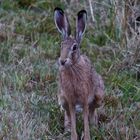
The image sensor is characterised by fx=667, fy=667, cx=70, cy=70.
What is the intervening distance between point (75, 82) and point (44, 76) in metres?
1.35

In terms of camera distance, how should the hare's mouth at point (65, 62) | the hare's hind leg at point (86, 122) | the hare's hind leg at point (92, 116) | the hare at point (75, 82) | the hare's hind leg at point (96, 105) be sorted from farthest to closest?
the hare's hind leg at point (92, 116) → the hare's hind leg at point (96, 105) → the hare's hind leg at point (86, 122) → the hare at point (75, 82) → the hare's mouth at point (65, 62)

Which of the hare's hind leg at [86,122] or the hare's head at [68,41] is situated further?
the hare's hind leg at [86,122]

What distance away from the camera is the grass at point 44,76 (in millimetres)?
5871

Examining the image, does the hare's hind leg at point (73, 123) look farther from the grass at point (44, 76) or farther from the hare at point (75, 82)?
the grass at point (44, 76)

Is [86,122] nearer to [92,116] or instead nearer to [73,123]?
[73,123]

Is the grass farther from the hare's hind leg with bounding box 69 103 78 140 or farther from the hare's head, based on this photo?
the hare's head

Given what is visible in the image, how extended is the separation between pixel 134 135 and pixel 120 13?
2.50m

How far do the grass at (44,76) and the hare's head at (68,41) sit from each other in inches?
27.2

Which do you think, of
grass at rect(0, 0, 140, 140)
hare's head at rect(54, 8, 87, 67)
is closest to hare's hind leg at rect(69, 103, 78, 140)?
grass at rect(0, 0, 140, 140)

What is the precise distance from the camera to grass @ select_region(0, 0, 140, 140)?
5871 millimetres

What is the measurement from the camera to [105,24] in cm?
831

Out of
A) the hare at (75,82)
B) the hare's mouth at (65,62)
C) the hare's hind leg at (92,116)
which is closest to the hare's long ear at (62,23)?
the hare at (75,82)

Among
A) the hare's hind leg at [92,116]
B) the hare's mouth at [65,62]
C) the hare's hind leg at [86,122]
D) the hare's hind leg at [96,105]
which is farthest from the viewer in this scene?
the hare's hind leg at [92,116]

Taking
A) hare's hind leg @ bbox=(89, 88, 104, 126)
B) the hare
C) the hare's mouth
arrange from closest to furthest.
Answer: the hare's mouth
the hare
hare's hind leg @ bbox=(89, 88, 104, 126)
